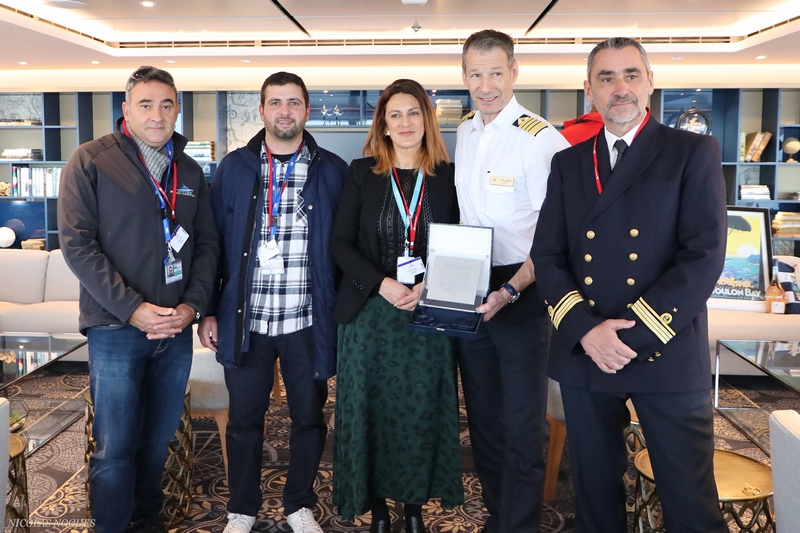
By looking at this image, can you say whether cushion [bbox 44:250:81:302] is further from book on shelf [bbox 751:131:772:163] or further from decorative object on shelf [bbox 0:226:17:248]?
book on shelf [bbox 751:131:772:163]

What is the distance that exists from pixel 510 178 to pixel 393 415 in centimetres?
105

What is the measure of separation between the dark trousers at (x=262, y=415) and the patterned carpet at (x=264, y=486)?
22cm

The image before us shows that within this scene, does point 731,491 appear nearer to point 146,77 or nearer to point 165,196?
point 165,196

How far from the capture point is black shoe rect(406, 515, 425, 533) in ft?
9.30

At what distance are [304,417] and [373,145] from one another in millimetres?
1155

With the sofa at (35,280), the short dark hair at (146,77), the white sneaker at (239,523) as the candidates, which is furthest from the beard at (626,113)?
the sofa at (35,280)

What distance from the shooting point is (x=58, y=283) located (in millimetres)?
6223

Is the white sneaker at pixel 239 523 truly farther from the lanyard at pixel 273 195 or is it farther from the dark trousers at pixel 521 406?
the lanyard at pixel 273 195

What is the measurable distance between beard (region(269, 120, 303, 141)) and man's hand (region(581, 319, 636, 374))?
143cm

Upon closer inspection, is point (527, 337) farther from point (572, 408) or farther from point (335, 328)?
point (335, 328)

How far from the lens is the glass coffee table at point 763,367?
3234 mm

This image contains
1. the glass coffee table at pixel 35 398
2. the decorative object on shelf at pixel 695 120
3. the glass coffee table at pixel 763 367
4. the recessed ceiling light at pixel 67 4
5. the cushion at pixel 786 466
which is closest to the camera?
the cushion at pixel 786 466

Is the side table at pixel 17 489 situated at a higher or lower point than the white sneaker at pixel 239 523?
higher

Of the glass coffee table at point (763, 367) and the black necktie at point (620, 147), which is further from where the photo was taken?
the glass coffee table at point (763, 367)
